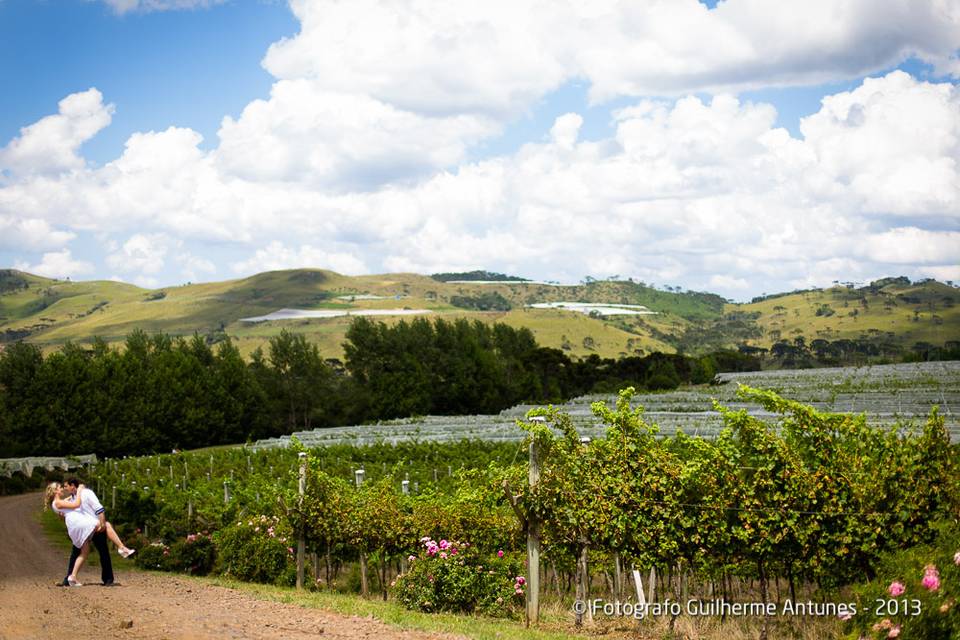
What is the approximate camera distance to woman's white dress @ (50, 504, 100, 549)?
15.3 m

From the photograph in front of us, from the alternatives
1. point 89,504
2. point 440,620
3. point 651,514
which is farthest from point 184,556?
point 651,514

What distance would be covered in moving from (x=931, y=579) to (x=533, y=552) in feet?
18.8

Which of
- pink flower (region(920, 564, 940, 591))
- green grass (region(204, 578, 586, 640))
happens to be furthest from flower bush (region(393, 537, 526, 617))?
pink flower (region(920, 564, 940, 591))

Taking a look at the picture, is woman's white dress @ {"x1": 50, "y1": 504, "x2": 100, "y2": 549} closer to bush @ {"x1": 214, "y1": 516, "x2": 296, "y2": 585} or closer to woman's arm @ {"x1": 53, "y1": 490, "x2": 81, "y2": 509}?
woman's arm @ {"x1": 53, "y1": 490, "x2": 81, "y2": 509}

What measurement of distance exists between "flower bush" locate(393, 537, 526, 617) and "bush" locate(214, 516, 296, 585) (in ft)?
17.5

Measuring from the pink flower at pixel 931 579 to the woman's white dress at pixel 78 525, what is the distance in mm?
13705

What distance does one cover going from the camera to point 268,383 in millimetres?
94438

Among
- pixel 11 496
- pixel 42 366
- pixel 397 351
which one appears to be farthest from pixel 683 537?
pixel 397 351

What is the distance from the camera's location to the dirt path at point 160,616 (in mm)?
10914

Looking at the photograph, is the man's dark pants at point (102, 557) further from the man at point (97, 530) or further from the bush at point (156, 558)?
the bush at point (156, 558)

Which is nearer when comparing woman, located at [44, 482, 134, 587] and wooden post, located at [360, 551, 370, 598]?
woman, located at [44, 482, 134, 587]

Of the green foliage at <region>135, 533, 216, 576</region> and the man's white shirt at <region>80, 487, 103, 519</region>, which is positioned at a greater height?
the man's white shirt at <region>80, 487, 103, 519</region>

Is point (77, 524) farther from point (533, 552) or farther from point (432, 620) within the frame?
point (533, 552)

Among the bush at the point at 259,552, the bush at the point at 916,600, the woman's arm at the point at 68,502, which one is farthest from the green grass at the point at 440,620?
the bush at the point at 916,600
